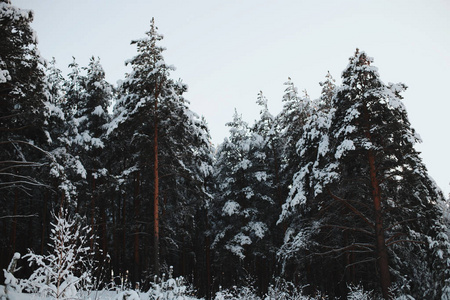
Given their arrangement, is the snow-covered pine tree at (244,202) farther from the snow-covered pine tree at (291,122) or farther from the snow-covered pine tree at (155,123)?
the snow-covered pine tree at (155,123)

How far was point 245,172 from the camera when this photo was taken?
903 inches

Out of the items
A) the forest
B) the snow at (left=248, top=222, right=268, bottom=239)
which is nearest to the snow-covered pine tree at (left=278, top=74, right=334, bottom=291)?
the forest

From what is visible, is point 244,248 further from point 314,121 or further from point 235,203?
point 314,121

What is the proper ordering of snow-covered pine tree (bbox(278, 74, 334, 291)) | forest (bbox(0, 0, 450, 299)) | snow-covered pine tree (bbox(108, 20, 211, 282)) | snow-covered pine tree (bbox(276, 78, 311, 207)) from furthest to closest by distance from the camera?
snow-covered pine tree (bbox(276, 78, 311, 207)) < snow-covered pine tree (bbox(108, 20, 211, 282)) < snow-covered pine tree (bbox(278, 74, 334, 291)) < forest (bbox(0, 0, 450, 299))

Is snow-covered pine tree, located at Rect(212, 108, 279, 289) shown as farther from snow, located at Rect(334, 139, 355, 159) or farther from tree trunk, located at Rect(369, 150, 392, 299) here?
snow, located at Rect(334, 139, 355, 159)

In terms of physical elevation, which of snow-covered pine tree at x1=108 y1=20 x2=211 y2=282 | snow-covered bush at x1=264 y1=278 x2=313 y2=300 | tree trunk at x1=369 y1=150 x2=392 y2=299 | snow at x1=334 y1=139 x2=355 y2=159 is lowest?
snow-covered bush at x1=264 y1=278 x2=313 y2=300

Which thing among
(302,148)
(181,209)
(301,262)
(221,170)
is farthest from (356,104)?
(221,170)

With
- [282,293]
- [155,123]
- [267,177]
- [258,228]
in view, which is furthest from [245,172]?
[282,293]

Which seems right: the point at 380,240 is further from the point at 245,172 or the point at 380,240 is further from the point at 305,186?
the point at 245,172

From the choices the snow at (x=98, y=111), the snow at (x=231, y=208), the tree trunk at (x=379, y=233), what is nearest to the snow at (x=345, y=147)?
the tree trunk at (x=379, y=233)

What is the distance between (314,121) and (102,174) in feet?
43.6

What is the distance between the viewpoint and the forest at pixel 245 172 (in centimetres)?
1059

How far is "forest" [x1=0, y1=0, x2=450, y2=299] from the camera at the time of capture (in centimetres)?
1059

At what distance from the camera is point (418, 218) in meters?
11.3
